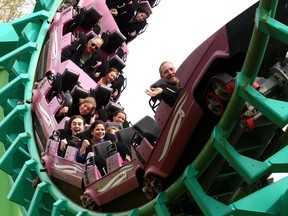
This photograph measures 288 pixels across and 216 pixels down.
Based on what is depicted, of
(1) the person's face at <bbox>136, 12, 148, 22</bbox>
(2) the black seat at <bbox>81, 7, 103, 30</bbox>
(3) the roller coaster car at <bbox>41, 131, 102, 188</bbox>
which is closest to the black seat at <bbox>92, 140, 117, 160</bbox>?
(3) the roller coaster car at <bbox>41, 131, 102, 188</bbox>

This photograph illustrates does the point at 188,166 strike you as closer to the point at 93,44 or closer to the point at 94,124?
the point at 94,124

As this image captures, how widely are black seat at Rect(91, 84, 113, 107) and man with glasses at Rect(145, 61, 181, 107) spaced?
2.15 m

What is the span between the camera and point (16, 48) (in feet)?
18.3

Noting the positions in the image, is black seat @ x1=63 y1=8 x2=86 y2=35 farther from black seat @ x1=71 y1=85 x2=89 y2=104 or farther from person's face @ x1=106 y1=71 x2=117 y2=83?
black seat @ x1=71 y1=85 x2=89 y2=104

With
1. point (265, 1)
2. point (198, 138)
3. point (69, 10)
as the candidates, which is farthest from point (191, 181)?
point (69, 10)

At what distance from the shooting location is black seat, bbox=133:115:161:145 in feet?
10.8

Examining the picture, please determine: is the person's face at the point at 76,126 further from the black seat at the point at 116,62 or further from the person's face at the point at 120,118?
the black seat at the point at 116,62

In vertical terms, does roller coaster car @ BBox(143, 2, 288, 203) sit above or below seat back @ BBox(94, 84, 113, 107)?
above

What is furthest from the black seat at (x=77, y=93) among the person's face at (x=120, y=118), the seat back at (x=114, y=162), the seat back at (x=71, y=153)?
the seat back at (x=114, y=162)

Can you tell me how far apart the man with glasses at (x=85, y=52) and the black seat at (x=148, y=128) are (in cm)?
200

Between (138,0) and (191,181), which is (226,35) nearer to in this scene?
(191,181)

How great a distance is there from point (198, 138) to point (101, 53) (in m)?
2.79

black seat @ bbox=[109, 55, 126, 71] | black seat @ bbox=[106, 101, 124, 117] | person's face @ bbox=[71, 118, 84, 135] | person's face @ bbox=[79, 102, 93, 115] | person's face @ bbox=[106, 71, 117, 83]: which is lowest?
black seat @ bbox=[106, 101, 124, 117]

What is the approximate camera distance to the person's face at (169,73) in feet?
10.3
